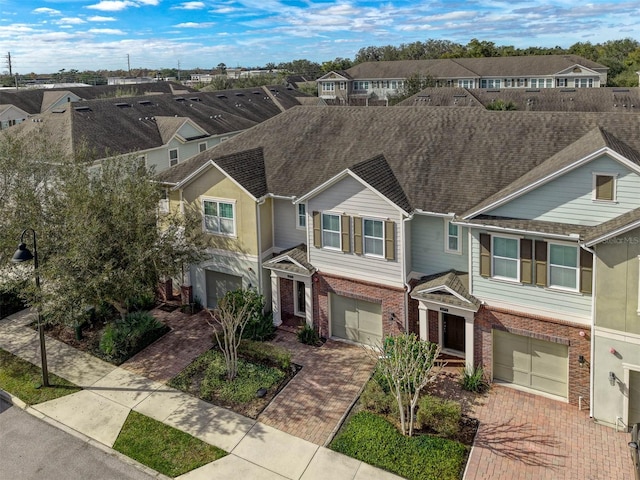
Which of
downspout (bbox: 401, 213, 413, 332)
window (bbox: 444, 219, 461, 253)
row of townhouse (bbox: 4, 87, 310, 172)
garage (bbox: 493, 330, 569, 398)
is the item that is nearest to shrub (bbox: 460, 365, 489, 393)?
garage (bbox: 493, 330, 569, 398)

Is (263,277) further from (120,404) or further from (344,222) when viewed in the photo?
(120,404)

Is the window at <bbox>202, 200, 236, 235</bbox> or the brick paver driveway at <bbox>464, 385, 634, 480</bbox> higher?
the window at <bbox>202, 200, 236, 235</bbox>

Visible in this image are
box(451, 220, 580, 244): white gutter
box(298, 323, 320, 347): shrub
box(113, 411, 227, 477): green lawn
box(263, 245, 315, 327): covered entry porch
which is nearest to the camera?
box(113, 411, 227, 477): green lawn

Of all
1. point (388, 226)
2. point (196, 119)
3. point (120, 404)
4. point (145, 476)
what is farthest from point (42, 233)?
point (196, 119)

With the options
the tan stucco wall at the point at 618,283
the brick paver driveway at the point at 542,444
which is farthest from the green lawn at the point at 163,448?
the tan stucco wall at the point at 618,283

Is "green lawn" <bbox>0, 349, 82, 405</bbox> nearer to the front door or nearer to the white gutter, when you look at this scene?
the front door

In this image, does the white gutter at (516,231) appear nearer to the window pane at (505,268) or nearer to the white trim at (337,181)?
the window pane at (505,268)

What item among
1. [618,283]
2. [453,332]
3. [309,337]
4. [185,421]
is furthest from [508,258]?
[185,421]

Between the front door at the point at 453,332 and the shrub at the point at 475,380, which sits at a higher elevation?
the front door at the point at 453,332
